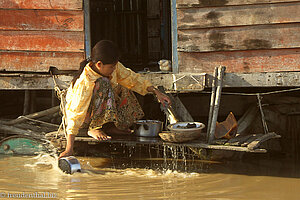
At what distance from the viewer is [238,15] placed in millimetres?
5379

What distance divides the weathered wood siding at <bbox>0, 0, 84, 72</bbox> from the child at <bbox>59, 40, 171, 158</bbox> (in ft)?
2.47

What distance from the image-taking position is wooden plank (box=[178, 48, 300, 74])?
5.39m

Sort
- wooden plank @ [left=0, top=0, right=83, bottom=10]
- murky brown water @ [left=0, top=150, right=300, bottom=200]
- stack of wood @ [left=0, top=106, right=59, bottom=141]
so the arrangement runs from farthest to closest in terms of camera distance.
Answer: stack of wood @ [left=0, top=106, right=59, bottom=141]
wooden plank @ [left=0, top=0, right=83, bottom=10]
murky brown water @ [left=0, top=150, right=300, bottom=200]

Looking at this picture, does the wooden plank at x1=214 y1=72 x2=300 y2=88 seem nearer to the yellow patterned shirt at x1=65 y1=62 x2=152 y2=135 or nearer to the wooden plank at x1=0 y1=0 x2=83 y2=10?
the yellow patterned shirt at x1=65 y1=62 x2=152 y2=135

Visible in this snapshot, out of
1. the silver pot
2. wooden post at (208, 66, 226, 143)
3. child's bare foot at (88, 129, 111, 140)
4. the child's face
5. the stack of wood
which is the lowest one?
the silver pot

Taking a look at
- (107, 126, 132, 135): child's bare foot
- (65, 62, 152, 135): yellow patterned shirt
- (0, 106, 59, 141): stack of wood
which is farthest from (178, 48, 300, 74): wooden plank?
(0, 106, 59, 141): stack of wood

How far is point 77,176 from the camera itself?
16.5 feet

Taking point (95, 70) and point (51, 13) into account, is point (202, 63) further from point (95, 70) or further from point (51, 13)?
point (51, 13)

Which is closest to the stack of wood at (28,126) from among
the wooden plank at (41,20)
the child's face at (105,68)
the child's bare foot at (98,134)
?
the wooden plank at (41,20)

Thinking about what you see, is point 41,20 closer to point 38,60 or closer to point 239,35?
point 38,60

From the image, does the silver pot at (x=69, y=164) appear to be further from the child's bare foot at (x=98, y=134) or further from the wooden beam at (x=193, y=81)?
the wooden beam at (x=193, y=81)

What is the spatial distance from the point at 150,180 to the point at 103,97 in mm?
1147

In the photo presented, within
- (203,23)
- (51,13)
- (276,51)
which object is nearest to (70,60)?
(51,13)

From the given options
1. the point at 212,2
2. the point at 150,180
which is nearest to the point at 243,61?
the point at 212,2
